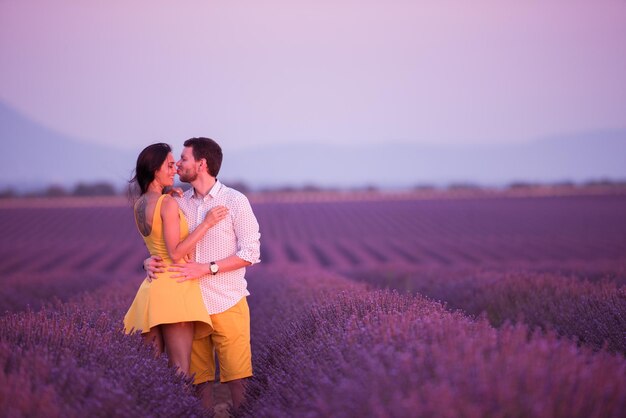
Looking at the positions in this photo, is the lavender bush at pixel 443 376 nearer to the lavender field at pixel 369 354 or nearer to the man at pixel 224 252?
the lavender field at pixel 369 354

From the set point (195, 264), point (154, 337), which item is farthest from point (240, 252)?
point (154, 337)

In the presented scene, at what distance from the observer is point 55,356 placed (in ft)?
10.5

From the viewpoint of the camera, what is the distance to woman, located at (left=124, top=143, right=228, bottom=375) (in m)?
4.00

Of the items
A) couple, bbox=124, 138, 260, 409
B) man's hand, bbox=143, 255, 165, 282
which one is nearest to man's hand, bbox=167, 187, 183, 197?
couple, bbox=124, 138, 260, 409

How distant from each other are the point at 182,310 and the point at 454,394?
2138 mm

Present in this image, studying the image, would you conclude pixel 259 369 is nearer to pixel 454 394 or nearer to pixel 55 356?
pixel 55 356

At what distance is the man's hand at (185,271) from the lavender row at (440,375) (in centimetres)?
Answer: 89

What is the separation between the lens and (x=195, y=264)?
13.6ft

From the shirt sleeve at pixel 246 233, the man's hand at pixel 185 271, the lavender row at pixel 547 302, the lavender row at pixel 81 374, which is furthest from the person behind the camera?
the lavender row at pixel 547 302

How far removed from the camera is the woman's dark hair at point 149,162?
4.12 meters

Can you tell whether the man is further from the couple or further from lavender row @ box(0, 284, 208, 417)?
lavender row @ box(0, 284, 208, 417)

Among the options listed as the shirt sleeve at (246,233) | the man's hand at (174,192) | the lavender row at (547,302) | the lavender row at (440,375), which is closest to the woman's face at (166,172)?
the man's hand at (174,192)

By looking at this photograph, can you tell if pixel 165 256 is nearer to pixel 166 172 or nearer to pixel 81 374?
pixel 166 172

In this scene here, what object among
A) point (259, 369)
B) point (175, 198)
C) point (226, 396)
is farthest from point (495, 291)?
point (175, 198)
